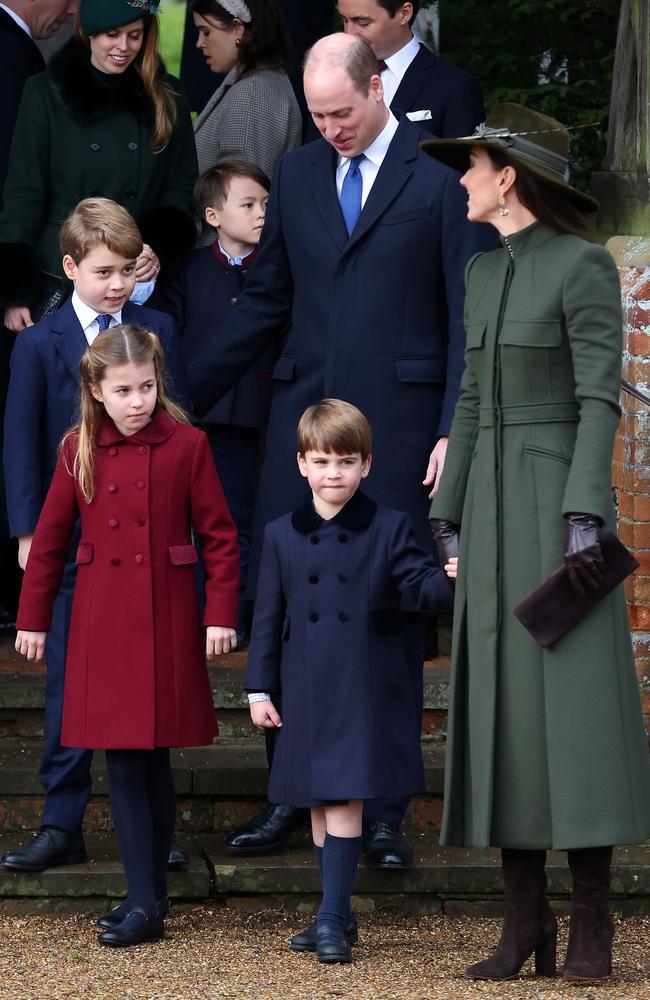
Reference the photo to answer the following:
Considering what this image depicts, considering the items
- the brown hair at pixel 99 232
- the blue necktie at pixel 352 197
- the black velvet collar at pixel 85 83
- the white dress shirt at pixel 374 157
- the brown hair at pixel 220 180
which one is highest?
the black velvet collar at pixel 85 83

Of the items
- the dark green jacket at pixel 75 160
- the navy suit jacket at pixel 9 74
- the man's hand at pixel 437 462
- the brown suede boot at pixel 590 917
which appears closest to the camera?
the brown suede boot at pixel 590 917

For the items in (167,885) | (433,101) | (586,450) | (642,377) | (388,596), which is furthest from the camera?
(433,101)

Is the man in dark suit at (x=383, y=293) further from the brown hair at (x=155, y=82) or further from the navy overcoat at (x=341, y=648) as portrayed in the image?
the brown hair at (x=155, y=82)

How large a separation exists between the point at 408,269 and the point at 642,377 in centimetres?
85

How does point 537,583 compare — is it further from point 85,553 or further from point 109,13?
point 109,13

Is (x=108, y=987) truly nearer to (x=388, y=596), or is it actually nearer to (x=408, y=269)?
(x=388, y=596)

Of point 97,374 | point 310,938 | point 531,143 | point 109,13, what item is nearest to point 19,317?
point 109,13

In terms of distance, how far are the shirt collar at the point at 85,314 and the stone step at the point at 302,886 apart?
4.69ft

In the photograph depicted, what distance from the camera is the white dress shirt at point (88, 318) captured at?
5047mm

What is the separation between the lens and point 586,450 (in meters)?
4.11

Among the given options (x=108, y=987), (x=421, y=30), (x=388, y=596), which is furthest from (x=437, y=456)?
(x=421, y=30)

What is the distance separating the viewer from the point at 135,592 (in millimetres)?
4688

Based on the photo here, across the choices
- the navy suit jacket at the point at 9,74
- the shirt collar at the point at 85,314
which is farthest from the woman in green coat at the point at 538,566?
the navy suit jacket at the point at 9,74

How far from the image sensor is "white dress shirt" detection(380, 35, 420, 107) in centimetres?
592
